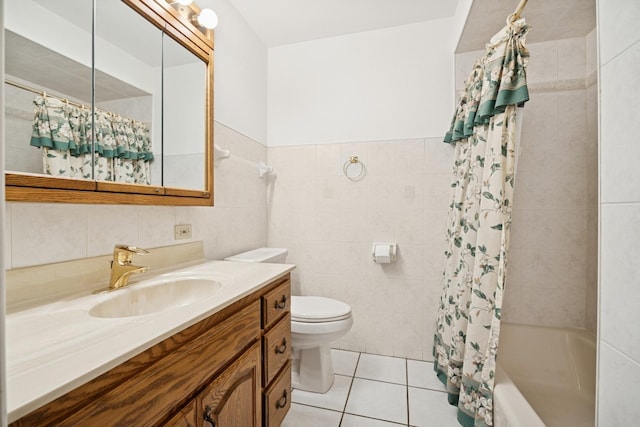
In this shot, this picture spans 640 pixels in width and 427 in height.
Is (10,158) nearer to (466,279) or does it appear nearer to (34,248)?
(34,248)

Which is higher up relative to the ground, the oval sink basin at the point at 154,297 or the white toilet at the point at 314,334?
the oval sink basin at the point at 154,297

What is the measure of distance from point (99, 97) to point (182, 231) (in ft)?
2.22

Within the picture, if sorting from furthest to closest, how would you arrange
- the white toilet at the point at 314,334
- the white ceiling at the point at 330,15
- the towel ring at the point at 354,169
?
1. the towel ring at the point at 354,169
2. the white ceiling at the point at 330,15
3. the white toilet at the point at 314,334

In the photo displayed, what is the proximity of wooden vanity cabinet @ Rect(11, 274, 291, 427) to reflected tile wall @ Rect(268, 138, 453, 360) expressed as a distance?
0.96m

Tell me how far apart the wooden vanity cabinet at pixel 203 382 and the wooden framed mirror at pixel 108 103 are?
22.4 inches

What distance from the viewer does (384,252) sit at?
2.04 m

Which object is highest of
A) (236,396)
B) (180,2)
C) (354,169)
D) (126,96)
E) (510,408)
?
(180,2)

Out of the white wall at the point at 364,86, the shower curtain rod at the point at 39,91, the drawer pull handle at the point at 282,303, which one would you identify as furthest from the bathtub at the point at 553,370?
the shower curtain rod at the point at 39,91

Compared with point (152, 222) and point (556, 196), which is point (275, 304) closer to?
point (152, 222)

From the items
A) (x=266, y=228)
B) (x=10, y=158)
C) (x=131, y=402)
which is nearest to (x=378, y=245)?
(x=266, y=228)

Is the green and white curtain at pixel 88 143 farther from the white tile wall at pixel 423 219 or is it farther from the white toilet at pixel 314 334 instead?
the white tile wall at pixel 423 219

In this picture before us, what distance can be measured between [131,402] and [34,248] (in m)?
0.61

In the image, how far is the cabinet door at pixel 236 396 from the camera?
83 cm

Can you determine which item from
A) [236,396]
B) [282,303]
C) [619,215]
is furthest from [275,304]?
[619,215]
